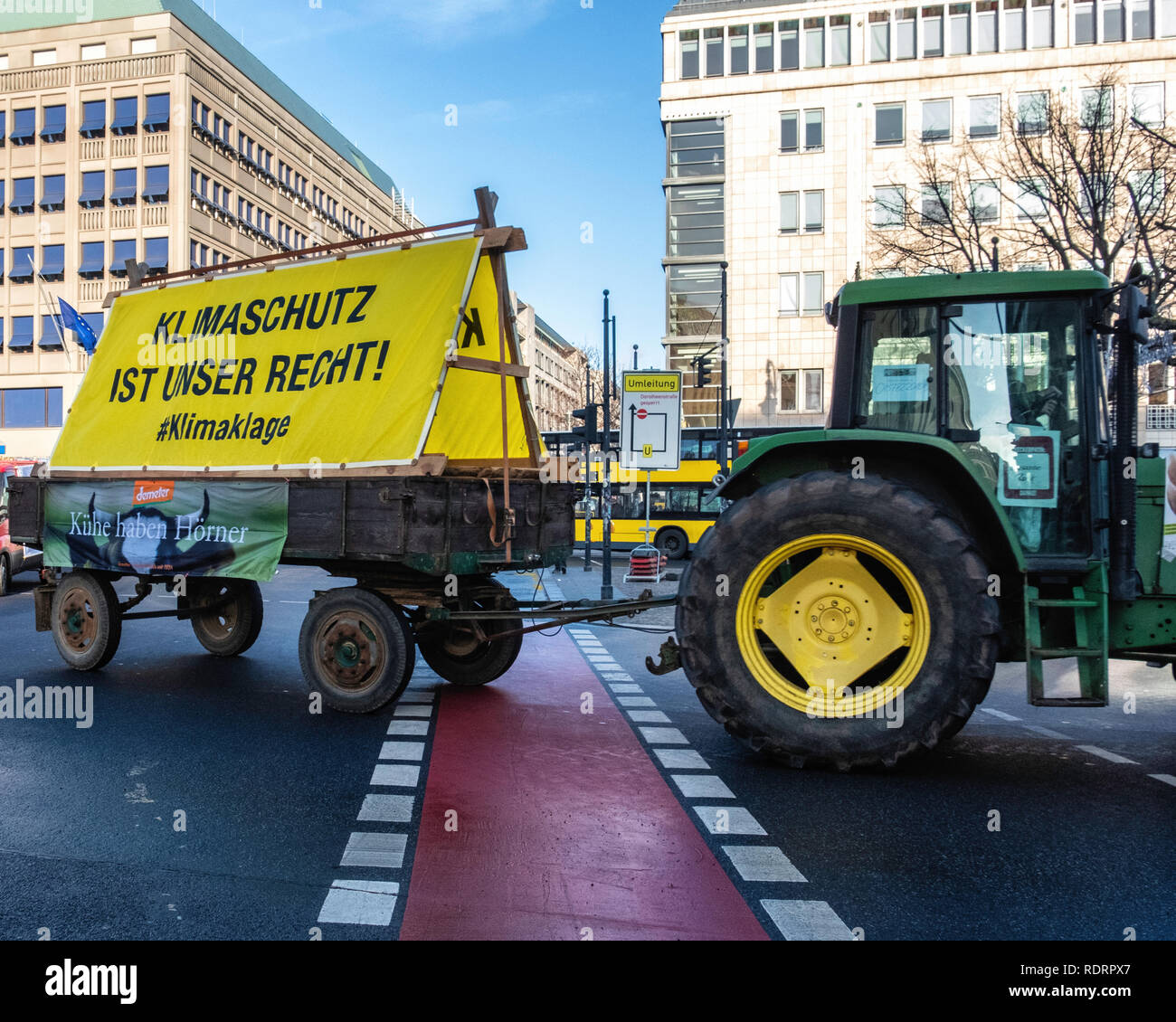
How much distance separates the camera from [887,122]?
152 feet

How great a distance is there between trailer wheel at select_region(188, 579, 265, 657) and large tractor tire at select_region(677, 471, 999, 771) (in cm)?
548

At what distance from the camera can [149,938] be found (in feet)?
11.2

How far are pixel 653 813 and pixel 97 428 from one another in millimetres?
6583

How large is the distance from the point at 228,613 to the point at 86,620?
1320mm

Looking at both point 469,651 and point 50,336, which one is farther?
point 50,336

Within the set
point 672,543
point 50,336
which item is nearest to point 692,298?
point 672,543

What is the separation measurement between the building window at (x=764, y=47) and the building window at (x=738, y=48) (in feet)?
1.82

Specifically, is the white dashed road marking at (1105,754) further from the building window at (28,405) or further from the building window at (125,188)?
the building window at (125,188)

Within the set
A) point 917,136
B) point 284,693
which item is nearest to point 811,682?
point 284,693

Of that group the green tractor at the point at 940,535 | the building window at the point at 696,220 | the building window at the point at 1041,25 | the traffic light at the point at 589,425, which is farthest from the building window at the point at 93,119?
the green tractor at the point at 940,535

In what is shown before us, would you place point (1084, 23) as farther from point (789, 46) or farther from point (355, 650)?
point (355, 650)
